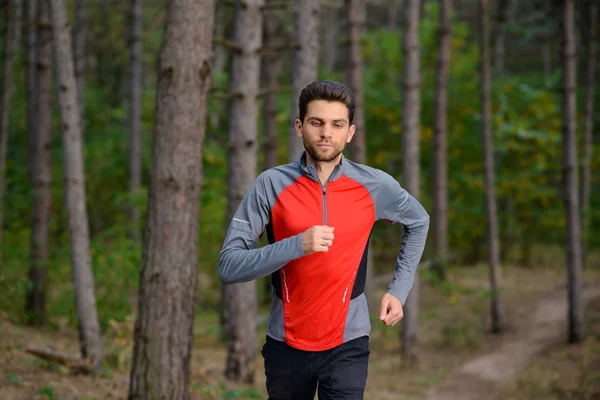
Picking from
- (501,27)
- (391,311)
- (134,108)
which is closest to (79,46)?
(134,108)

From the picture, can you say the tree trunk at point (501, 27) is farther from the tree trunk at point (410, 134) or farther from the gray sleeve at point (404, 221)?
the gray sleeve at point (404, 221)

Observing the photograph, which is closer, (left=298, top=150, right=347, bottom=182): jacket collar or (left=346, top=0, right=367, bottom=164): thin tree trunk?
(left=298, top=150, right=347, bottom=182): jacket collar

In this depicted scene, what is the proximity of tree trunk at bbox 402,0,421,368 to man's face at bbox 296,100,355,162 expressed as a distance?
981 centimetres

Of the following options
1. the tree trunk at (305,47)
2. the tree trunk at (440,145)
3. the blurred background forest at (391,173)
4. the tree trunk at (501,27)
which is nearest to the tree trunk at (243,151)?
the blurred background forest at (391,173)

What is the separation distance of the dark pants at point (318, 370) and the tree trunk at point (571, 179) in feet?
35.8

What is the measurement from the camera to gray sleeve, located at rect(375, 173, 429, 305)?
359 centimetres

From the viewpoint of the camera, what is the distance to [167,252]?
19.7 ft

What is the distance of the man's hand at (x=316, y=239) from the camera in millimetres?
3023

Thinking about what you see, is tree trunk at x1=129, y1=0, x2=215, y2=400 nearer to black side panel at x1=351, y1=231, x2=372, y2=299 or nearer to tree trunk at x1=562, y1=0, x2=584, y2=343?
black side panel at x1=351, y1=231, x2=372, y2=299

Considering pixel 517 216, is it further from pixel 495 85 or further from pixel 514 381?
pixel 514 381

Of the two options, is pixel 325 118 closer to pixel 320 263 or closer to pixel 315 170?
pixel 315 170

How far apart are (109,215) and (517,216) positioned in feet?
45.6

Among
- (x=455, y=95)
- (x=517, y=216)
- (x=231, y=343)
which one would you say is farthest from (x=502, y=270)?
(x=231, y=343)

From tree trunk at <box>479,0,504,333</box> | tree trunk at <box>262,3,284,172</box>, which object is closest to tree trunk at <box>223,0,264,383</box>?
tree trunk at <box>262,3,284,172</box>
